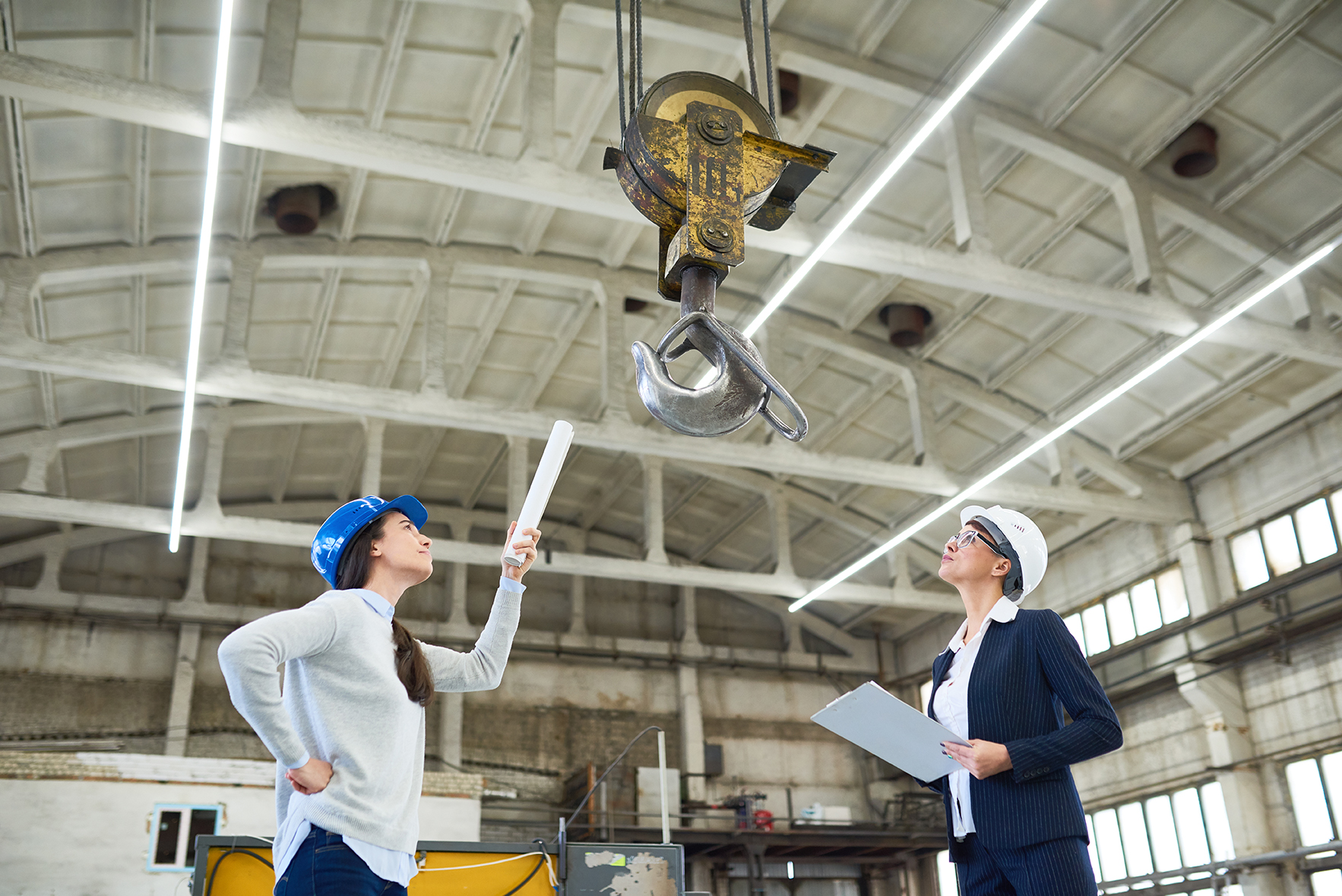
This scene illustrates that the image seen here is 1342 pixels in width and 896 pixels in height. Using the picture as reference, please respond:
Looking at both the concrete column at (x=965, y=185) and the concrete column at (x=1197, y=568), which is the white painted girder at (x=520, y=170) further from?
the concrete column at (x=1197, y=568)

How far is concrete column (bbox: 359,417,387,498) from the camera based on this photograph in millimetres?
15109

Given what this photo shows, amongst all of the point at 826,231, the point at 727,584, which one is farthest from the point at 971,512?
the point at 727,584

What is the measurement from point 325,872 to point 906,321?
1364 cm

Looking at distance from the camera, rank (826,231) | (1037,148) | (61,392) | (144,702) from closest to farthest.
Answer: (826,231) < (1037,148) < (61,392) < (144,702)

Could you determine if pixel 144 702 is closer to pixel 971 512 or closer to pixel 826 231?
pixel 826 231

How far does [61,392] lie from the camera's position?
15883mm

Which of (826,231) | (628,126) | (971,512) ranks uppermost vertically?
(826,231)

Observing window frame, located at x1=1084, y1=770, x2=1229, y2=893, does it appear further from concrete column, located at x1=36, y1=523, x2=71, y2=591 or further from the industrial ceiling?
concrete column, located at x1=36, y1=523, x2=71, y2=591

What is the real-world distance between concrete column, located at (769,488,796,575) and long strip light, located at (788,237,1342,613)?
0.86 m

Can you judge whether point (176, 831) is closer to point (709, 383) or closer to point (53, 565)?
point (53, 565)

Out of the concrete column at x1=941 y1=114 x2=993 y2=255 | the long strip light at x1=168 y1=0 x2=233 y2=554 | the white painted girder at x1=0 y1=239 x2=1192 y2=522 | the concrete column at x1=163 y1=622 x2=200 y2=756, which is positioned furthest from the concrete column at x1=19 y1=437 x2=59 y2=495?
the concrete column at x1=941 y1=114 x2=993 y2=255

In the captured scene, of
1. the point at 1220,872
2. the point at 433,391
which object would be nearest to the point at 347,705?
the point at 433,391

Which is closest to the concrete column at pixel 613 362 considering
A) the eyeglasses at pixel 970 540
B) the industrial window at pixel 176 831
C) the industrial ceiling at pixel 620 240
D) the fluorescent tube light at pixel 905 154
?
the industrial ceiling at pixel 620 240

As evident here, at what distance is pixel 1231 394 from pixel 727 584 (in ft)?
24.3
